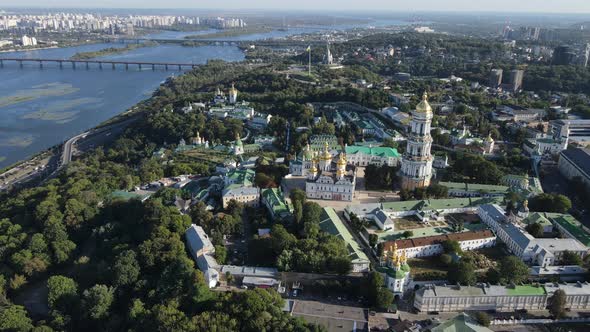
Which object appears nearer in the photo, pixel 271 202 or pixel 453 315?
pixel 453 315

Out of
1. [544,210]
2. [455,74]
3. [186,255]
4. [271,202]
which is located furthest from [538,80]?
[186,255]

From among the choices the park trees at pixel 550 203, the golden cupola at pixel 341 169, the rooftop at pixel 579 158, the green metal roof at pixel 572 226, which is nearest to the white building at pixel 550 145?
the rooftop at pixel 579 158

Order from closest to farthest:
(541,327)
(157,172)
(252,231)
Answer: (541,327), (252,231), (157,172)

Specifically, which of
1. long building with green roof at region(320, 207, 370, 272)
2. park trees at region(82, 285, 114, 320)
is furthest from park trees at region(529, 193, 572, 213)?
park trees at region(82, 285, 114, 320)

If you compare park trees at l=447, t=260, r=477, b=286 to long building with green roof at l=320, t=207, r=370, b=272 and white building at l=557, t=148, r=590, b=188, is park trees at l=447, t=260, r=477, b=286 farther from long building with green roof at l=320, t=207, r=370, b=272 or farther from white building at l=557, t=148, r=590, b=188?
white building at l=557, t=148, r=590, b=188

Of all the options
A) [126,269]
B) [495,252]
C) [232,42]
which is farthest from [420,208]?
[232,42]

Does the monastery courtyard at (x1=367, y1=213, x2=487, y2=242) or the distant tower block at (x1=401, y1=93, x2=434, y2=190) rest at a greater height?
the distant tower block at (x1=401, y1=93, x2=434, y2=190)

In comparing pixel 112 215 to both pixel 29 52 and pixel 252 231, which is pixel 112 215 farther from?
pixel 29 52
